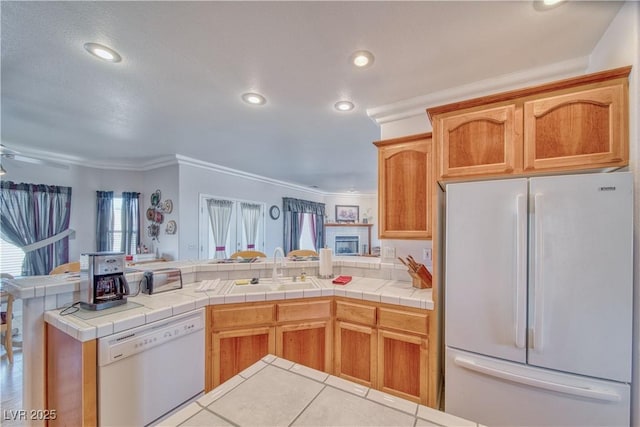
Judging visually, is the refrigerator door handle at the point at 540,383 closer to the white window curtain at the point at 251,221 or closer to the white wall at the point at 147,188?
the white wall at the point at 147,188

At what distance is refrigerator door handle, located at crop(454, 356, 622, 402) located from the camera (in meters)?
1.30

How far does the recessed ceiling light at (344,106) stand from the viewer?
2.40 m

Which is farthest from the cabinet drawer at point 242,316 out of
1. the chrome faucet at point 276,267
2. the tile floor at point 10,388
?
the tile floor at point 10,388

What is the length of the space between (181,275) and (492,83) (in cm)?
304

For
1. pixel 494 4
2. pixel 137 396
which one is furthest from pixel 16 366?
pixel 494 4

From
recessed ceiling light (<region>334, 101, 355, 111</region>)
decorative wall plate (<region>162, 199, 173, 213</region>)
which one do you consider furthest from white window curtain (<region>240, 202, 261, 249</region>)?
recessed ceiling light (<region>334, 101, 355, 111</region>)

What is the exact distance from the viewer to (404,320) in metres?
1.93

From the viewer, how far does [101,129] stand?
10.1ft

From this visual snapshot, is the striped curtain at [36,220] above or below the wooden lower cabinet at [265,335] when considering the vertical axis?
above

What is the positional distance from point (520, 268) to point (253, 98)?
7.72 feet

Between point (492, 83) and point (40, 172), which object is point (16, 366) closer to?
point (40, 172)

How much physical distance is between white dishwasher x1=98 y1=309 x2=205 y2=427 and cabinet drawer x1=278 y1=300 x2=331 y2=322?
608 mm

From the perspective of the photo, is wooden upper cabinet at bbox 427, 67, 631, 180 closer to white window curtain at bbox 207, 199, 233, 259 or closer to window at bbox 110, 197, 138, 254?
white window curtain at bbox 207, 199, 233, 259

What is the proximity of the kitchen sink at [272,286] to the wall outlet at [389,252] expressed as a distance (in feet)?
2.59
